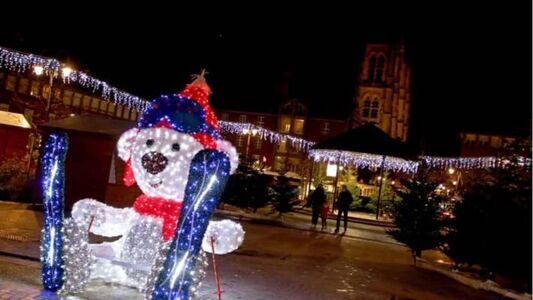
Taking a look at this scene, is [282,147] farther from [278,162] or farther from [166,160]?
[166,160]

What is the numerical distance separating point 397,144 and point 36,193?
13.5 metres

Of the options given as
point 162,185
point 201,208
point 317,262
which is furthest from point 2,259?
point 317,262

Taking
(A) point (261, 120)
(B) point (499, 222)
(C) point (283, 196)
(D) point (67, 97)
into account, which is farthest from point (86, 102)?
(B) point (499, 222)

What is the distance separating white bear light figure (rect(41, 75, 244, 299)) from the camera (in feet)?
20.7

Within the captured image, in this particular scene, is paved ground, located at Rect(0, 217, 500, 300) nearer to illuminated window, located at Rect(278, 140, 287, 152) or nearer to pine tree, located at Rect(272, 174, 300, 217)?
pine tree, located at Rect(272, 174, 300, 217)

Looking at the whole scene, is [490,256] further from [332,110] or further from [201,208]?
[332,110]

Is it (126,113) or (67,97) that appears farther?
(126,113)

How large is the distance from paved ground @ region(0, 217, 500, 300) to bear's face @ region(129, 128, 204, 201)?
1403 millimetres

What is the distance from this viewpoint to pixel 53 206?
632 centimetres

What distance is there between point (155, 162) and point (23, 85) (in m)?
33.4

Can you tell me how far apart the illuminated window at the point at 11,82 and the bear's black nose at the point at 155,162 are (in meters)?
32.7

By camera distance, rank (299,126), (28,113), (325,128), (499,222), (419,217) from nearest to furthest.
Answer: (499,222) < (419,217) < (28,113) < (325,128) < (299,126)

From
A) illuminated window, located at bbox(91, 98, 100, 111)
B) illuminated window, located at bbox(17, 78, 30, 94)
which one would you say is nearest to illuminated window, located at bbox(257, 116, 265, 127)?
illuminated window, located at bbox(91, 98, 100, 111)

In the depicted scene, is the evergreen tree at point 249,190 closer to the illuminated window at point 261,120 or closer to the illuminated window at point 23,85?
the illuminated window at point 23,85
